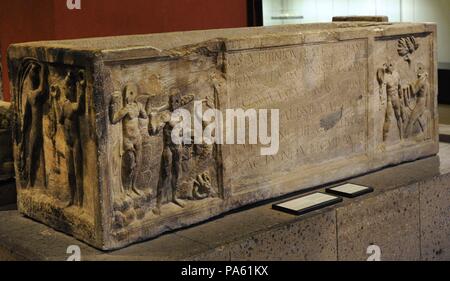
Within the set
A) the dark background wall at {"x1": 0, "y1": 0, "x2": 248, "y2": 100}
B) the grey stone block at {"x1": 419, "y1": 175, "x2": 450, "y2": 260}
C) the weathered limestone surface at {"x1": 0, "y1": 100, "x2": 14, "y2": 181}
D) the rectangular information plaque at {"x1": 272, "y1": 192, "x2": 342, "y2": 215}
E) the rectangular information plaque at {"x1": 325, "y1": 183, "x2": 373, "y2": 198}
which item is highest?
the dark background wall at {"x1": 0, "y1": 0, "x2": 248, "y2": 100}

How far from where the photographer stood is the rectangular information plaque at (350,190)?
4355 mm

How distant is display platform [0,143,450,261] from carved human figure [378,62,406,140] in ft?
0.99

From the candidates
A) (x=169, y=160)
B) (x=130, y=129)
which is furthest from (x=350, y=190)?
(x=130, y=129)

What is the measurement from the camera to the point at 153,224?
3.70m

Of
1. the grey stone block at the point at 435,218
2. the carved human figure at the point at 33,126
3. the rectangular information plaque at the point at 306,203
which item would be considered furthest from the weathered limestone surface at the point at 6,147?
the grey stone block at the point at 435,218

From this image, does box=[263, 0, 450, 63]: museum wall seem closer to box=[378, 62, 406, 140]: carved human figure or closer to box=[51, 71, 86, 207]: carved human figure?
box=[378, 62, 406, 140]: carved human figure

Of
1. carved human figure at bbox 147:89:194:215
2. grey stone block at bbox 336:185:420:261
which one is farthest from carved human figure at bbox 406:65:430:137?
carved human figure at bbox 147:89:194:215

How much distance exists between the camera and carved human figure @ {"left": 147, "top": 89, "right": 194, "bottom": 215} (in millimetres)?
3725

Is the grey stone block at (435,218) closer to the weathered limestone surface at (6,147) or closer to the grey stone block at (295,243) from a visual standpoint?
the grey stone block at (295,243)

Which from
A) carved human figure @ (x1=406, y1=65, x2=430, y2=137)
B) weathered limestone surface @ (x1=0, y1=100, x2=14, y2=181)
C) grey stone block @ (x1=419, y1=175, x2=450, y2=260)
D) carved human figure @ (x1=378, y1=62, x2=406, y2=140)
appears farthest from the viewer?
carved human figure @ (x1=406, y1=65, x2=430, y2=137)

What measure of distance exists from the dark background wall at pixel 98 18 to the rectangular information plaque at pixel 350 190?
7.84 feet
